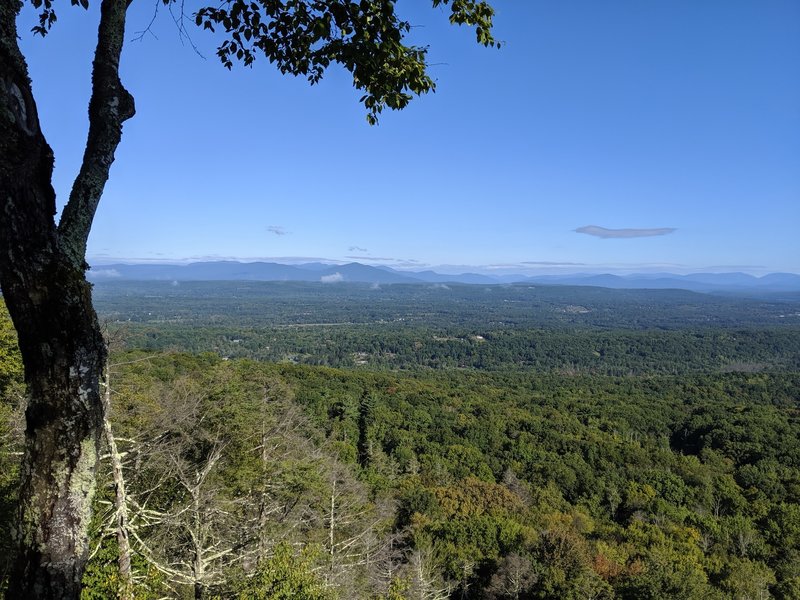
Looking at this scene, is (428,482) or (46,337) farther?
(428,482)

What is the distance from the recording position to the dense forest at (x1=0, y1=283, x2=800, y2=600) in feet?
22.2

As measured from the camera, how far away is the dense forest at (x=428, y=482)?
6.75 meters

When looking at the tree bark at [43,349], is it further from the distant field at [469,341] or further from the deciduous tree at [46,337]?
the distant field at [469,341]

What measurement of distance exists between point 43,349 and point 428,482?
964 inches

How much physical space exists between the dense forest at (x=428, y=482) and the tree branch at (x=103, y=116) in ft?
11.8

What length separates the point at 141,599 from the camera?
4.43 metres

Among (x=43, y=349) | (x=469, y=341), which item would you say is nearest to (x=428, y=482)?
(x=43, y=349)

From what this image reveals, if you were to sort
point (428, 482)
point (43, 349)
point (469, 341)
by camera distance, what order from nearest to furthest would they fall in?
point (43, 349), point (428, 482), point (469, 341)

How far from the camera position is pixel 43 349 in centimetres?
162

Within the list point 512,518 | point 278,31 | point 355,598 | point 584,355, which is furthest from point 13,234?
point 584,355

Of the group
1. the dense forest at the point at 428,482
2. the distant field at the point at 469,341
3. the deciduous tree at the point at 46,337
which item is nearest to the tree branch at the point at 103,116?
the deciduous tree at the point at 46,337

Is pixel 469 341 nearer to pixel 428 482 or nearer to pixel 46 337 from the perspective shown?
pixel 428 482

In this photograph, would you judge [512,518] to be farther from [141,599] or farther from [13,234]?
[13,234]

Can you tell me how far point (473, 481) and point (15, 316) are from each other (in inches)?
954
